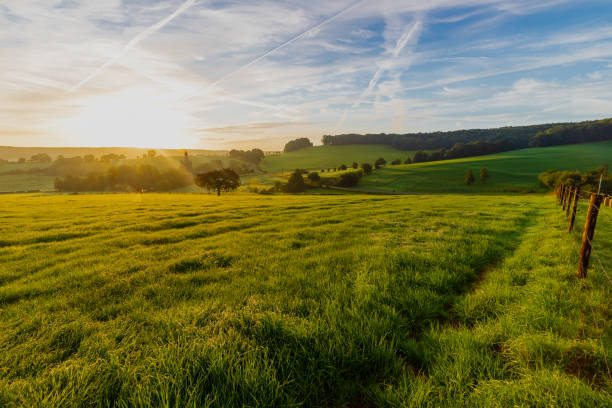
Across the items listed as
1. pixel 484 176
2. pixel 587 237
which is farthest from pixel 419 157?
pixel 587 237

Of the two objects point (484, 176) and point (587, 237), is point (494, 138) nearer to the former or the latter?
point (484, 176)

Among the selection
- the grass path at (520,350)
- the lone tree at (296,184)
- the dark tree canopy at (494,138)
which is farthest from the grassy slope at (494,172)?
the grass path at (520,350)

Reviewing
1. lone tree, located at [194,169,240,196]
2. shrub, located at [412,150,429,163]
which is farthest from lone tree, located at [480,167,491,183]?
lone tree, located at [194,169,240,196]

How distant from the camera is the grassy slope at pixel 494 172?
74188 millimetres

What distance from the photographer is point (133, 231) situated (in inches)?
430

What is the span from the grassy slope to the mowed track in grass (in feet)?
251

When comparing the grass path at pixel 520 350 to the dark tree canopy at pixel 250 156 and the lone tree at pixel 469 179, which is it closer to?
the lone tree at pixel 469 179

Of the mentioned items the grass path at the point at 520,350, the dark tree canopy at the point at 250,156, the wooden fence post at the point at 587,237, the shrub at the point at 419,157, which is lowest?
the grass path at the point at 520,350

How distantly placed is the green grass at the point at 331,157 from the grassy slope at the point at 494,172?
45.7 metres

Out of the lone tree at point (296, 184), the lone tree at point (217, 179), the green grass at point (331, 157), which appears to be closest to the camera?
the lone tree at point (217, 179)

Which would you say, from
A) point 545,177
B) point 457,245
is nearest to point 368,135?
point 545,177

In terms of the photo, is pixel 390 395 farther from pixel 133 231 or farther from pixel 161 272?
pixel 133 231

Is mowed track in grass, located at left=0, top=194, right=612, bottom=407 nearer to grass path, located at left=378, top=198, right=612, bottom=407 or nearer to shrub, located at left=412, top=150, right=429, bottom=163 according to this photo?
grass path, located at left=378, top=198, right=612, bottom=407

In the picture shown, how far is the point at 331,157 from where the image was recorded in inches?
6235
